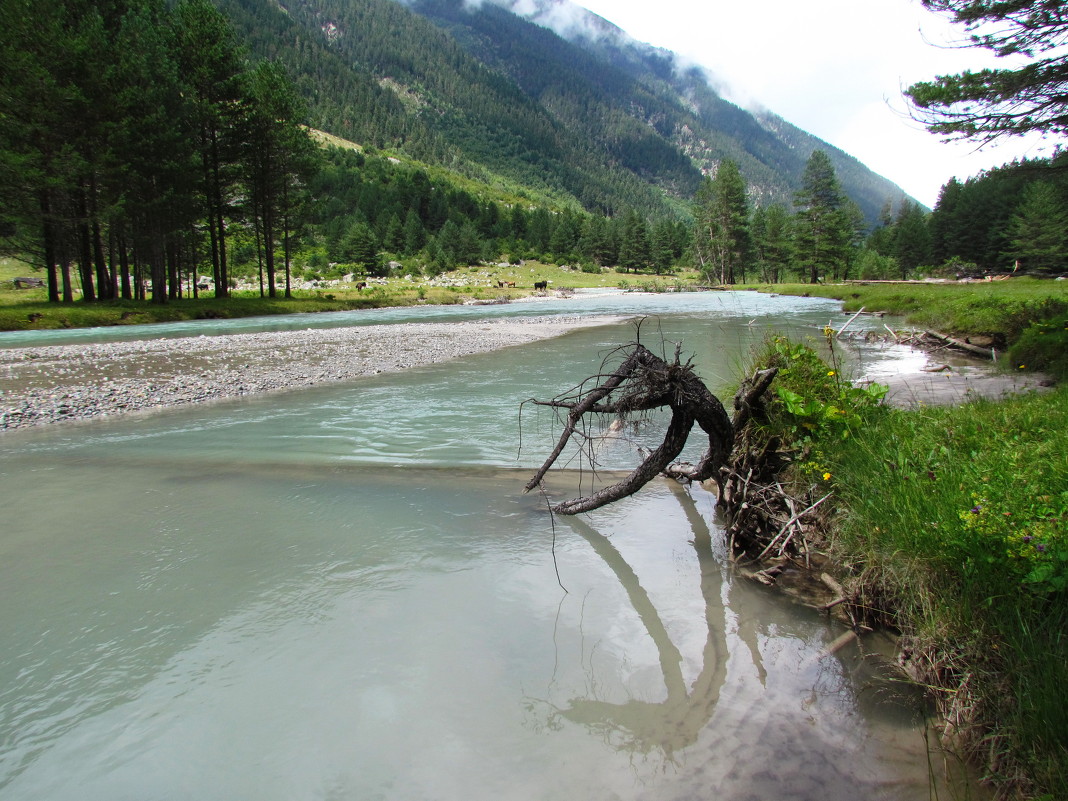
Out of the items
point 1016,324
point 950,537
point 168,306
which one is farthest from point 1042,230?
point 168,306

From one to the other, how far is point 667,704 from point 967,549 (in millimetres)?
1999

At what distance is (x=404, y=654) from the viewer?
4.06 metres

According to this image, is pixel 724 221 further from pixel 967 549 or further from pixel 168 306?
pixel 967 549

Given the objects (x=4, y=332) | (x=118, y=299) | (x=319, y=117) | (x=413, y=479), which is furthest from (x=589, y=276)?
(x=319, y=117)

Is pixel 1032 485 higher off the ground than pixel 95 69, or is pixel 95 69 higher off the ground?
pixel 95 69

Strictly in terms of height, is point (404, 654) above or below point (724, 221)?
below

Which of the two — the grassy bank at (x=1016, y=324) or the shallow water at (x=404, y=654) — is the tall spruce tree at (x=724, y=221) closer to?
the grassy bank at (x=1016, y=324)

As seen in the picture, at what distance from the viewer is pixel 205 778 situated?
3047 mm

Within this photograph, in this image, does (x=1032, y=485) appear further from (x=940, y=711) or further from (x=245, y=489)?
(x=245, y=489)

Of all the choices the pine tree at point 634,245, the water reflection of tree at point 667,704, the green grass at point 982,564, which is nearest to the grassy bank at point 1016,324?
the green grass at point 982,564

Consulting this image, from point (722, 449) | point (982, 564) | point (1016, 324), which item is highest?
point (1016, 324)

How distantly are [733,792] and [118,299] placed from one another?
3541 cm

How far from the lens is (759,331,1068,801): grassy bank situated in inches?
103

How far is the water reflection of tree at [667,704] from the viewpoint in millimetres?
3293
